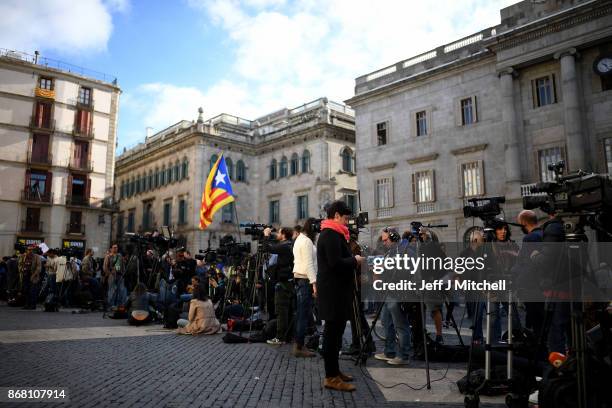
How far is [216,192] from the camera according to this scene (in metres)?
18.3

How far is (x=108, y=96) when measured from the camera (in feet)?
128

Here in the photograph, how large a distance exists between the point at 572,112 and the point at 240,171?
25.4 metres

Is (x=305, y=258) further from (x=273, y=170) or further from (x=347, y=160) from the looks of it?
(x=273, y=170)

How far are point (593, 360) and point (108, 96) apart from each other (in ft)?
138

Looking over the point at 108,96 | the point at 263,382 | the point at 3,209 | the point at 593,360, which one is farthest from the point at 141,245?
the point at 108,96

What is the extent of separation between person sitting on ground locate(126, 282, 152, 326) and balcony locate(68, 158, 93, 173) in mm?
28860

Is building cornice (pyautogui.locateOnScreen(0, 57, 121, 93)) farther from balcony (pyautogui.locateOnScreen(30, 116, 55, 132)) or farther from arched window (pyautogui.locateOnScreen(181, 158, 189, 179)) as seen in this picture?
arched window (pyautogui.locateOnScreen(181, 158, 189, 179))

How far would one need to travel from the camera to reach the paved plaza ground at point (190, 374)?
4.37 metres

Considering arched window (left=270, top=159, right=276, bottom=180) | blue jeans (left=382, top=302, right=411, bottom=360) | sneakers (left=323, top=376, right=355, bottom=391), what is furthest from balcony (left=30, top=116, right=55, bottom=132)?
sneakers (left=323, top=376, right=355, bottom=391)

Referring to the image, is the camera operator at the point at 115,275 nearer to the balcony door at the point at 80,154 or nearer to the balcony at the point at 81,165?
the balcony at the point at 81,165

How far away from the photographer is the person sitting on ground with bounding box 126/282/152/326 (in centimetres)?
1072

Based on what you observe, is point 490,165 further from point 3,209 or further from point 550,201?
point 3,209

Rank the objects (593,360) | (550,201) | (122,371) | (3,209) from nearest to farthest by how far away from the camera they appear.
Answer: (593,360), (550,201), (122,371), (3,209)

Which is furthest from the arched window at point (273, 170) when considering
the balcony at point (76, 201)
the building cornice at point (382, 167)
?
the balcony at point (76, 201)
